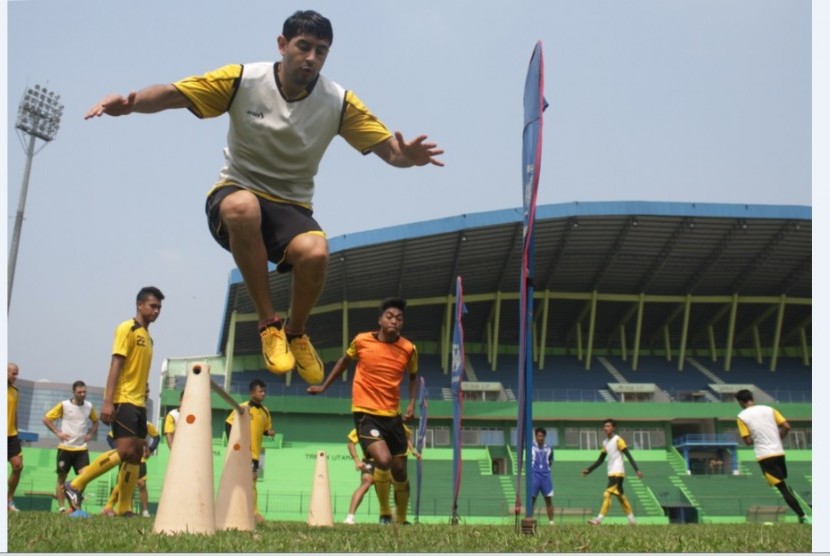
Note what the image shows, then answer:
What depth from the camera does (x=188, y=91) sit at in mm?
4098

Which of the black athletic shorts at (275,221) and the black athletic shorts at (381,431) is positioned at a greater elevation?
the black athletic shorts at (275,221)

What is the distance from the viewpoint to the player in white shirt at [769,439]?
29.8 feet

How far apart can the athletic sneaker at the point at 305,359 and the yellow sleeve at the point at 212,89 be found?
1.37m

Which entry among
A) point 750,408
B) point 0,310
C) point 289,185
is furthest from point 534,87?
point 750,408

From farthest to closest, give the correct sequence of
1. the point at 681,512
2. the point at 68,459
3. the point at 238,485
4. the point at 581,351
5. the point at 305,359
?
the point at 581,351 < the point at 681,512 < the point at 68,459 < the point at 238,485 < the point at 305,359

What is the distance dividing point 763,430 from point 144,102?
26.2 feet

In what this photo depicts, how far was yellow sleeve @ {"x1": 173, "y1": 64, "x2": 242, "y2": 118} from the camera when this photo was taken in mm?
4109

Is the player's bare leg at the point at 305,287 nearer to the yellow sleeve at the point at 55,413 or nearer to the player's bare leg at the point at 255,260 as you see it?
the player's bare leg at the point at 255,260

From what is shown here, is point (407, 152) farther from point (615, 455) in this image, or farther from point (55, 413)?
point (615, 455)

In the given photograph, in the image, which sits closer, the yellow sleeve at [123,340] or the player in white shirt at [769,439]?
the yellow sleeve at [123,340]

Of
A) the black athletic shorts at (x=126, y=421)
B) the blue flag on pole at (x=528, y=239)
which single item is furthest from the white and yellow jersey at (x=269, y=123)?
the black athletic shorts at (x=126, y=421)

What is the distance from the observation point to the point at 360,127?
4.67m

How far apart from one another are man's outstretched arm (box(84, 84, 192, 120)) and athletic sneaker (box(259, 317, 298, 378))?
1.27m

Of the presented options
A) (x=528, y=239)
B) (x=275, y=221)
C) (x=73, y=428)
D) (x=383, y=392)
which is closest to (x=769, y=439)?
(x=383, y=392)
